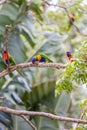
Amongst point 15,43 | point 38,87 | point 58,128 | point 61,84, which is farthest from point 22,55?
point 61,84

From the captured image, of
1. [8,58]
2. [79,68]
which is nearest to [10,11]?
[8,58]

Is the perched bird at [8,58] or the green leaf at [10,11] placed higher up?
the green leaf at [10,11]

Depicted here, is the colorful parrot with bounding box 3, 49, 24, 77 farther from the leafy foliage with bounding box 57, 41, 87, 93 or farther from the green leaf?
the green leaf

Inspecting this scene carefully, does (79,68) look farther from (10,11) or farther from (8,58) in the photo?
(10,11)

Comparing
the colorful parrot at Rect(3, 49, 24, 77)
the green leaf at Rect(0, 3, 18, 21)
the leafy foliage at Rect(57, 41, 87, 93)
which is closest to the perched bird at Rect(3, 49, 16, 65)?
the colorful parrot at Rect(3, 49, 24, 77)

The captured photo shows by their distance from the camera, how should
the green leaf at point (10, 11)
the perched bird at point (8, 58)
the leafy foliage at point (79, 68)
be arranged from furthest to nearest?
the green leaf at point (10, 11)
the perched bird at point (8, 58)
the leafy foliage at point (79, 68)

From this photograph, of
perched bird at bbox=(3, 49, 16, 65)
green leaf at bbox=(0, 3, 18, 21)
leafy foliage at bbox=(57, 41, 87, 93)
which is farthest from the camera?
green leaf at bbox=(0, 3, 18, 21)

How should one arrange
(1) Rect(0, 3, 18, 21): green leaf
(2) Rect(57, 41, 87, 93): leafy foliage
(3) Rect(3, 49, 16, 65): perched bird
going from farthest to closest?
(1) Rect(0, 3, 18, 21): green leaf < (3) Rect(3, 49, 16, 65): perched bird < (2) Rect(57, 41, 87, 93): leafy foliage

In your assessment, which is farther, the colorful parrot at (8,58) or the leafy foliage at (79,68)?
the colorful parrot at (8,58)

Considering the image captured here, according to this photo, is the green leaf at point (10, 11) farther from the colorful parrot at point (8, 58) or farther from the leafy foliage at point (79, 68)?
the leafy foliage at point (79, 68)

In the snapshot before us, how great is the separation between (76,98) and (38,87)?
7.65ft

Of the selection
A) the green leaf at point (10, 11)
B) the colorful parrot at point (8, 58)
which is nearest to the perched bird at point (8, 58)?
the colorful parrot at point (8, 58)

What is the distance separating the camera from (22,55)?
345 cm

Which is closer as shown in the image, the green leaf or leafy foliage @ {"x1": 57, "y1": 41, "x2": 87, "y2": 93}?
leafy foliage @ {"x1": 57, "y1": 41, "x2": 87, "y2": 93}
